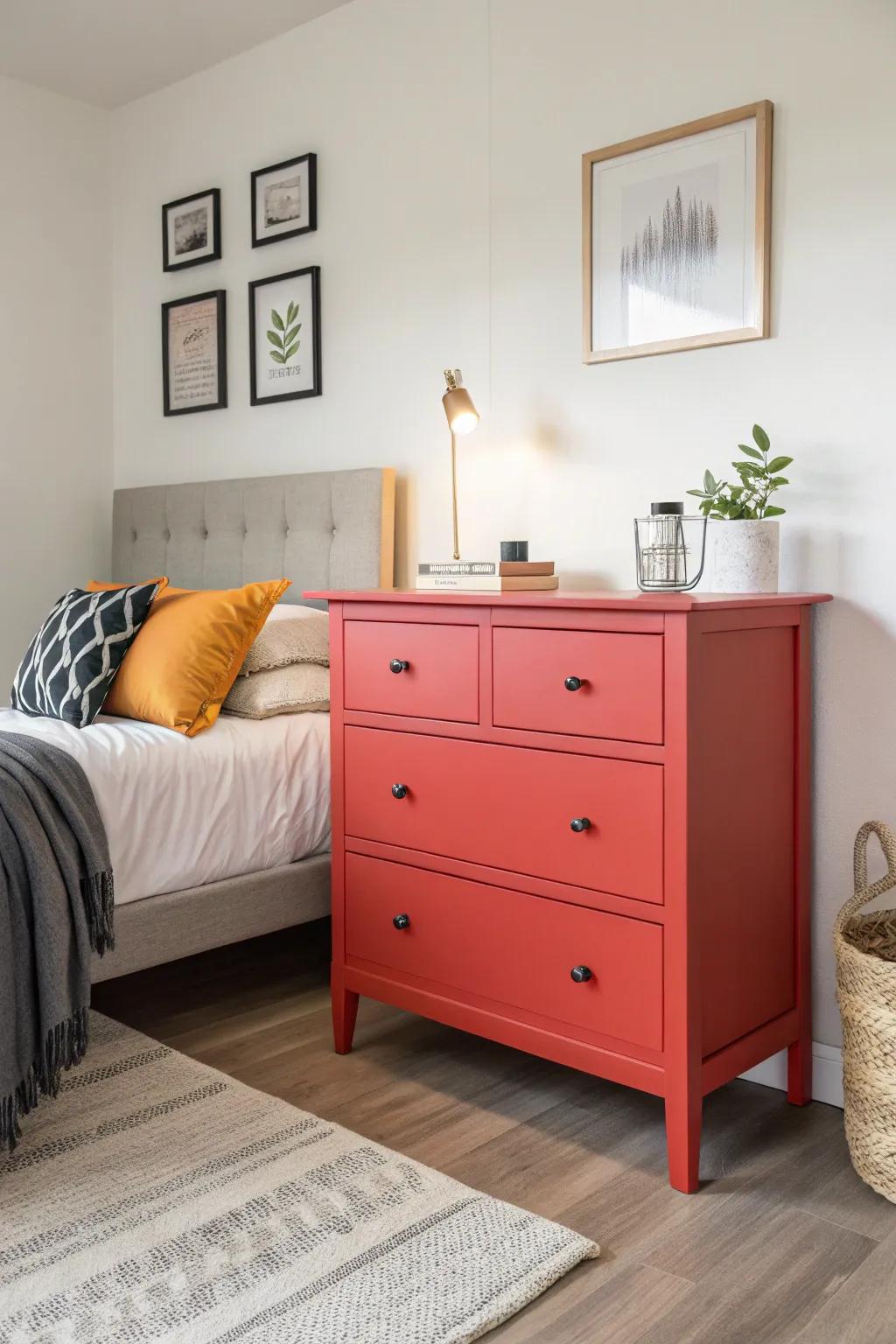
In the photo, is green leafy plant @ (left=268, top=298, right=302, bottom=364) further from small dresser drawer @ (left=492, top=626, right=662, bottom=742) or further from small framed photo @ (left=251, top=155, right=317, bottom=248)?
small dresser drawer @ (left=492, top=626, right=662, bottom=742)

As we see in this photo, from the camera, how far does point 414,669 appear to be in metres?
2.27

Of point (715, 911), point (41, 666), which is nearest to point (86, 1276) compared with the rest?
point (715, 911)

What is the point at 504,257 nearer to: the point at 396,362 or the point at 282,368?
the point at 396,362

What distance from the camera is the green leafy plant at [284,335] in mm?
3340

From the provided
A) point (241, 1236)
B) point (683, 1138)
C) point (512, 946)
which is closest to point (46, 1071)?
point (241, 1236)

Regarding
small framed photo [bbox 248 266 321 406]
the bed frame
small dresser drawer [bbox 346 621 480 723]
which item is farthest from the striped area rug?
small framed photo [bbox 248 266 321 406]

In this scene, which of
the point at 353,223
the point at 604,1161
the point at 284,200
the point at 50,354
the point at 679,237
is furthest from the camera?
the point at 50,354

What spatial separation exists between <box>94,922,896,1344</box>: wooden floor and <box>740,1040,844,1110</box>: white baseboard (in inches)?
1.0

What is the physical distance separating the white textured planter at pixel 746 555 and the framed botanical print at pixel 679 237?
1.33 feet

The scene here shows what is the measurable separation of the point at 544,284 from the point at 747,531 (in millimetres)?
887

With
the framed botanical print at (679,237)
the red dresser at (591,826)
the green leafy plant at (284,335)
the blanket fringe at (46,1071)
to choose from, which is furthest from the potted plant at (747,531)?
the green leafy plant at (284,335)

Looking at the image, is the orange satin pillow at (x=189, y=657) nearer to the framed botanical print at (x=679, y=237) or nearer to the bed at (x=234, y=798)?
the bed at (x=234, y=798)

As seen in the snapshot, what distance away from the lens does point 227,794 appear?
2514 millimetres

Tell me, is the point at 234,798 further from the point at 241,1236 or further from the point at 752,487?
the point at 752,487
